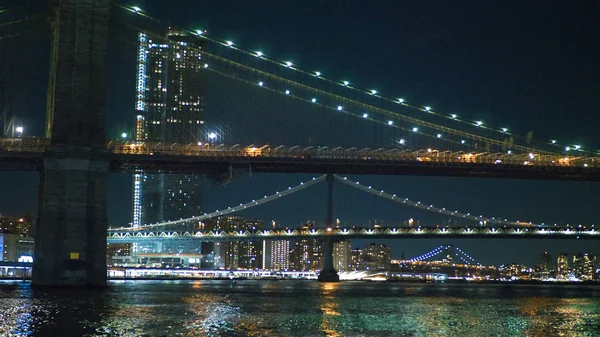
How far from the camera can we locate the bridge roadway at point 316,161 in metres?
56.0

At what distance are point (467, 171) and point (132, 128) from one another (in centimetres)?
2498

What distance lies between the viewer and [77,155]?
5047 centimetres

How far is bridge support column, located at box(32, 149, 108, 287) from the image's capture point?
49.0 metres

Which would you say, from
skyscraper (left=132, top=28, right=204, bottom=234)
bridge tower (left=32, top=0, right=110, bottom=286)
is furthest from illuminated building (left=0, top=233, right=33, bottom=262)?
bridge tower (left=32, top=0, right=110, bottom=286)

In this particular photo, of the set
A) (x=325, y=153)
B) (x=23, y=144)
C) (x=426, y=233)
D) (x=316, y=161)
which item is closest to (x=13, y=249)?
(x=426, y=233)

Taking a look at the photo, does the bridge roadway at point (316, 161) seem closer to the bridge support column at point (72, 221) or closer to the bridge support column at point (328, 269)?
the bridge support column at point (72, 221)

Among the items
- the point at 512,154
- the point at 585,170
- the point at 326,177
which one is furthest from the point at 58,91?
the point at 326,177

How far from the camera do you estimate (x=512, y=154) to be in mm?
70562

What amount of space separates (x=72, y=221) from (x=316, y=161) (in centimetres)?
1955

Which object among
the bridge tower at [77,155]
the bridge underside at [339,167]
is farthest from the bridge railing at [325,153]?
the bridge tower at [77,155]

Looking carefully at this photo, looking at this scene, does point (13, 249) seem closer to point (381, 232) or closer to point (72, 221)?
point (381, 232)

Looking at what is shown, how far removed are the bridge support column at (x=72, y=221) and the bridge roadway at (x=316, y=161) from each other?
155 cm

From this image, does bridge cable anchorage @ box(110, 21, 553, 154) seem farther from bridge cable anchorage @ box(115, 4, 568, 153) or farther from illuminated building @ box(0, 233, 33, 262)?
illuminated building @ box(0, 233, 33, 262)

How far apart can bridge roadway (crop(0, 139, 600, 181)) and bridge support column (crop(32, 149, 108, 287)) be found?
5.09 ft
